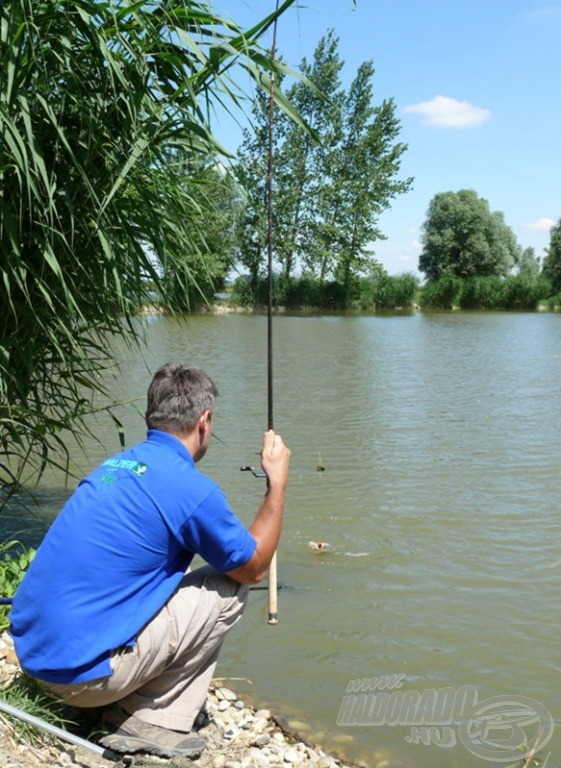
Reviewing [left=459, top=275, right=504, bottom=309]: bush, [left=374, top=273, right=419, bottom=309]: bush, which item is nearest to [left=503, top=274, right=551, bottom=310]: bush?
[left=459, top=275, right=504, bottom=309]: bush

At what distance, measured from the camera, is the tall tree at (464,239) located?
2351 inches

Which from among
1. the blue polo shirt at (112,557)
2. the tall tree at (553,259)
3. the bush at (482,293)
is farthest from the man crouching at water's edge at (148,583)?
the tall tree at (553,259)

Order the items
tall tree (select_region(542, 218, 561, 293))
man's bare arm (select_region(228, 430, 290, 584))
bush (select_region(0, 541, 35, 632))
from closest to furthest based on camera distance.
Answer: man's bare arm (select_region(228, 430, 290, 584)) → bush (select_region(0, 541, 35, 632)) → tall tree (select_region(542, 218, 561, 293))

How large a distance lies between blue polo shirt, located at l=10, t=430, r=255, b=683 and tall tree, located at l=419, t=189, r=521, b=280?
189 feet

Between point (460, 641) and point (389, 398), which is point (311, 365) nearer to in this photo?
point (389, 398)

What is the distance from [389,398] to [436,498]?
5.81 metres

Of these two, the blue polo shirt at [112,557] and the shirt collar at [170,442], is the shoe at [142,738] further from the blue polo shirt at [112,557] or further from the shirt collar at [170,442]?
the shirt collar at [170,442]

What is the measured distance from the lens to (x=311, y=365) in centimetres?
1764

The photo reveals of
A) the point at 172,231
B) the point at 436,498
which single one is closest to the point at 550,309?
the point at 436,498

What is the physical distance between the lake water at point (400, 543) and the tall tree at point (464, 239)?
152ft

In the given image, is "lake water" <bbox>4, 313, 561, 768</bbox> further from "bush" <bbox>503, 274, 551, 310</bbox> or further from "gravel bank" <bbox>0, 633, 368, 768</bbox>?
"bush" <bbox>503, 274, 551, 310</bbox>

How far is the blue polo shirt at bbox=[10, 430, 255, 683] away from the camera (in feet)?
8.68

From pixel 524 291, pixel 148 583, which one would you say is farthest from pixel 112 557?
pixel 524 291

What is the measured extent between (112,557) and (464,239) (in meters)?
60.3
